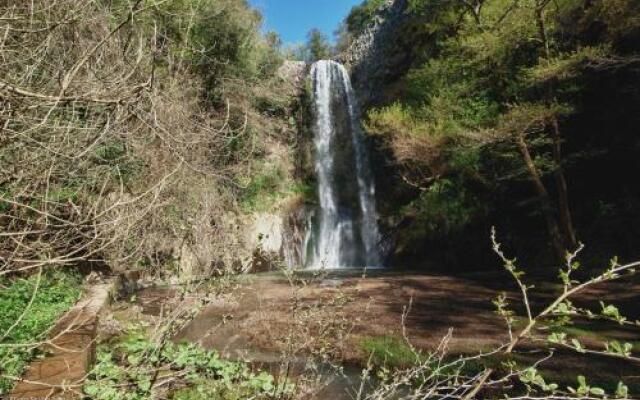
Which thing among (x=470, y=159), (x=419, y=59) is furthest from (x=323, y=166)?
(x=470, y=159)

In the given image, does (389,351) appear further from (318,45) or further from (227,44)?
(318,45)

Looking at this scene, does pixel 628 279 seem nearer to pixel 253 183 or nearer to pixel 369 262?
pixel 369 262

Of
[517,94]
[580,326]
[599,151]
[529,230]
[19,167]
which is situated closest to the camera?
[19,167]

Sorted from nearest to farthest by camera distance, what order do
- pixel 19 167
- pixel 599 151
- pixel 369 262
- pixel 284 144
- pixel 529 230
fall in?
pixel 19 167 → pixel 599 151 → pixel 529 230 → pixel 369 262 → pixel 284 144

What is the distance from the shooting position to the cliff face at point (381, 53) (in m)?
25.8

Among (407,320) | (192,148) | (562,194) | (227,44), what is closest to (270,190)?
(227,44)

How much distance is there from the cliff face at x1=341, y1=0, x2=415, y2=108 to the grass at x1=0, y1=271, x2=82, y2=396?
1987 centimetres

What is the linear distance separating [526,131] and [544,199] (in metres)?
2.40

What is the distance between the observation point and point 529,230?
1747cm

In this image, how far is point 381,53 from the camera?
27344mm

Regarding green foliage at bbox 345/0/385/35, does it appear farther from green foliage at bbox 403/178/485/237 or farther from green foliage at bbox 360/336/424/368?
green foliage at bbox 360/336/424/368

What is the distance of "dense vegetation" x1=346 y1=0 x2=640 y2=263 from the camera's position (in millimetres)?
13633

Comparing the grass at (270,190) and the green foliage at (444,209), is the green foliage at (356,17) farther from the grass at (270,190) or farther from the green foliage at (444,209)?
the green foliage at (444,209)

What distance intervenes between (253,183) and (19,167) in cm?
1767
